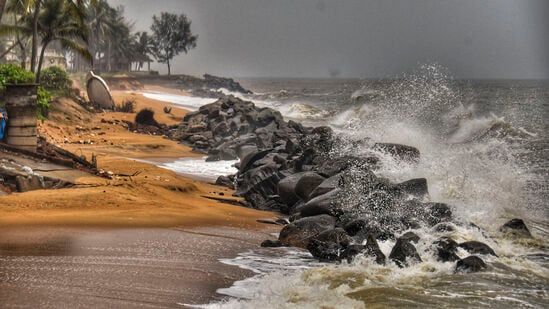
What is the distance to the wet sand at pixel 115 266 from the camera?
612cm

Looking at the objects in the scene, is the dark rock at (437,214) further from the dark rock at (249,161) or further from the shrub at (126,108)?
the shrub at (126,108)

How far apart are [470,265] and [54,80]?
92.4ft

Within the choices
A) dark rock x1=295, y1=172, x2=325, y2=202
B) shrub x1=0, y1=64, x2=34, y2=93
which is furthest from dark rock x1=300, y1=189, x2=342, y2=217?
shrub x1=0, y1=64, x2=34, y2=93

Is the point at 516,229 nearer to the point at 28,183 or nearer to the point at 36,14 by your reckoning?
the point at 28,183

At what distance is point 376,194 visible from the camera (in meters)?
11.3

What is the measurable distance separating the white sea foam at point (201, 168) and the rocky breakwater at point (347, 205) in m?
1.25

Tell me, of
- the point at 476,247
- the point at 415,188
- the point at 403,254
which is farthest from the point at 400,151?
the point at 403,254

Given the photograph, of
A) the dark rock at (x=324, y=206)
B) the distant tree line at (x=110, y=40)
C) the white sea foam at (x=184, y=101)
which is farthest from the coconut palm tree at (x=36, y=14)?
the white sea foam at (x=184, y=101)

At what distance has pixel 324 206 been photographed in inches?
429

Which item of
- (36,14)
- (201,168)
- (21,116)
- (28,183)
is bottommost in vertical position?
(201,168)

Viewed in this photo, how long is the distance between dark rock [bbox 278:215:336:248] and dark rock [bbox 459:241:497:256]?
2.00 m

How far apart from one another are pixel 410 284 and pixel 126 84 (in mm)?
73456

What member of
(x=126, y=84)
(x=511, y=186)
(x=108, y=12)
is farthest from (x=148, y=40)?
(x=511, y=186)

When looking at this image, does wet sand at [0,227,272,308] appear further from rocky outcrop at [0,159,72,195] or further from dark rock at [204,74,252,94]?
dark rock at [204,74,252,94]
